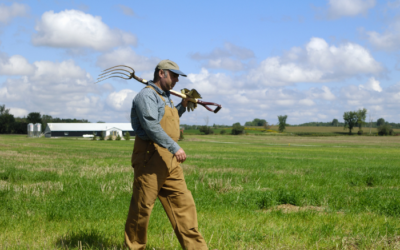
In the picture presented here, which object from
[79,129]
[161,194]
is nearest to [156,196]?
[161,194]

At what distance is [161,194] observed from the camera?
14.8ft

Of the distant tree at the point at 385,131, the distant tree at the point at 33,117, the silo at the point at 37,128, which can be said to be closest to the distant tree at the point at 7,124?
the distant tree at the point at 33,117

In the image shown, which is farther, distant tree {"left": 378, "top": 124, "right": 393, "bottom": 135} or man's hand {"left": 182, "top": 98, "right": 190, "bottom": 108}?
distant tree {"left": 378, "top": 124, "right": 393, "bottom": 135}

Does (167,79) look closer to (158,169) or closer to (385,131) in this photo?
(158,169)

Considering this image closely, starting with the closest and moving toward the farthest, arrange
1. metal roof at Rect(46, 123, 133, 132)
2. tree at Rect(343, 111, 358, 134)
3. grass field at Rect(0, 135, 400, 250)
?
grass field at Rect(0, 135, 400, 250)
metal roof at Rect(46, 123, 133, 132)
tree at Rect(343, 111, 358, 134)

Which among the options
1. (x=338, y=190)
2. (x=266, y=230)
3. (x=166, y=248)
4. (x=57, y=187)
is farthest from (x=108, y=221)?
(x=338, y=190)

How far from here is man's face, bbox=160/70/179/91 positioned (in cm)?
454

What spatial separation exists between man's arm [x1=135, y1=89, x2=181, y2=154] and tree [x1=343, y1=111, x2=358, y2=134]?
545 ft

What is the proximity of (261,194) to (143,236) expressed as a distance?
4.63 meters

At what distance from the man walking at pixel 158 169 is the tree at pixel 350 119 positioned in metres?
166

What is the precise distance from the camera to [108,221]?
6.25 m

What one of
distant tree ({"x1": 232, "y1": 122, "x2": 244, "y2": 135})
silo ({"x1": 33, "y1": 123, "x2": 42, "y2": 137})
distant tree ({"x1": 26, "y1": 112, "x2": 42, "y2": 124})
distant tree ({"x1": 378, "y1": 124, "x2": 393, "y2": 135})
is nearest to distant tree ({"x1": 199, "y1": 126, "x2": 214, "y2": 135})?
distant tree ({"x1": 232, "y1": 122, "x2": 244, "y2": 135})

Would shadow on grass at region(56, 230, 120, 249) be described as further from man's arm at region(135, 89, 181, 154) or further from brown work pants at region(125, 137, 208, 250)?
man's arm at region(135, 89, 181, 154)

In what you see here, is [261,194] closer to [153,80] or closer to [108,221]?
[108,221]
